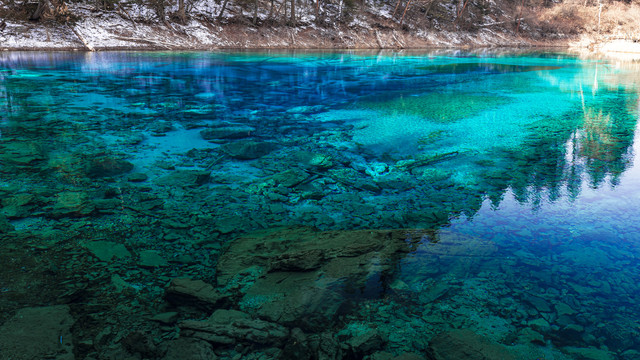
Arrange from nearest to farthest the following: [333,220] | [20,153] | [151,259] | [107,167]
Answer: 1. [151,259]
2. [333,220]
3. [107,167]
4. [20,153]

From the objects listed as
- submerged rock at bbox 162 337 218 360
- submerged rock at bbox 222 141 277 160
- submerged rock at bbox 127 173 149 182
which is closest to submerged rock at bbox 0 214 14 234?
submerged rock at bbox 127 173 149 182

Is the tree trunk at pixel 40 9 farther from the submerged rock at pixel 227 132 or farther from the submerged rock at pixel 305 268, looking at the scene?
the submerged rock at pixel 305 268

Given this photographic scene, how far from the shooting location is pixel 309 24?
1686 inches

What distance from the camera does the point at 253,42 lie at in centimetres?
3906

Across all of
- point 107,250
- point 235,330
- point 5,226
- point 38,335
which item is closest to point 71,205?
point 5,226

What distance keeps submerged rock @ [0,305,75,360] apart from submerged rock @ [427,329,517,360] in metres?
2.73

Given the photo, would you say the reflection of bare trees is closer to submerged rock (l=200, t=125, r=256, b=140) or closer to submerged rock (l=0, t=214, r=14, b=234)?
submerged rock (l=200, t=125, r=256, b=140)

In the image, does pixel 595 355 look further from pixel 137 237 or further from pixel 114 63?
pixel 114 63

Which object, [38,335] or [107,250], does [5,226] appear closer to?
[107,250]

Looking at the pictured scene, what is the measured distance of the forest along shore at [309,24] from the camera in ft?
103

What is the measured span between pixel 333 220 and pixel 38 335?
3.46m

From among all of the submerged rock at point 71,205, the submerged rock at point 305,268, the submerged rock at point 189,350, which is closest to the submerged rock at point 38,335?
the submerged rock at point 189,350

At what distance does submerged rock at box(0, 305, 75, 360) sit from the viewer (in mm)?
2857

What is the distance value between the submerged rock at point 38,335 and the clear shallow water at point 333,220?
0.12 meters
